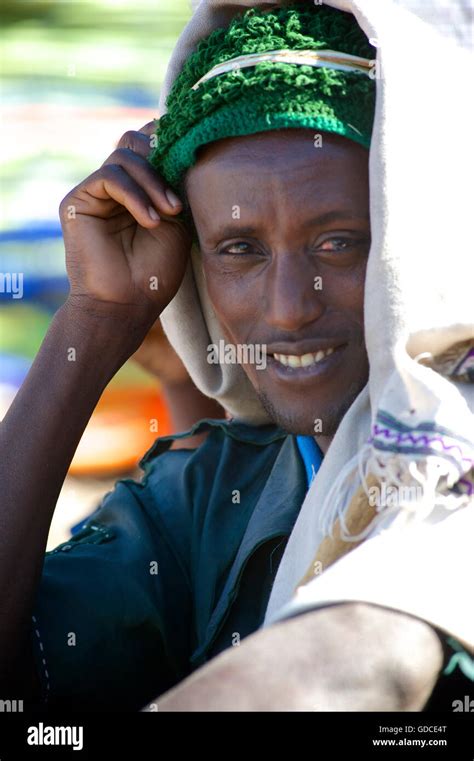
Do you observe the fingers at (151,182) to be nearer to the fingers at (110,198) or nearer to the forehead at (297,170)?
the fingers at (110,198)

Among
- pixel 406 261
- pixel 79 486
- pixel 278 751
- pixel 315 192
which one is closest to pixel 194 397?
pixel 79 486

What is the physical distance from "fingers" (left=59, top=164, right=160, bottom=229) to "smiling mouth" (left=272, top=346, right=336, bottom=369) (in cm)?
42

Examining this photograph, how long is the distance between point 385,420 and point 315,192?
573mm

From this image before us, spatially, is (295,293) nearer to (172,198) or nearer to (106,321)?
(172,198)

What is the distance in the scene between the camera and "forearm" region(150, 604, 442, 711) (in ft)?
4.39

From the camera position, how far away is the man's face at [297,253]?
208 cm

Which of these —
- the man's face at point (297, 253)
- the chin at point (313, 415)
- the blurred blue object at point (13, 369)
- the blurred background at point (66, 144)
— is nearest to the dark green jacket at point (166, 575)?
the chin at point (313, 415)

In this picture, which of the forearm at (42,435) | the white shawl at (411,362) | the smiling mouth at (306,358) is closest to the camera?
the white shawl at (411,362)

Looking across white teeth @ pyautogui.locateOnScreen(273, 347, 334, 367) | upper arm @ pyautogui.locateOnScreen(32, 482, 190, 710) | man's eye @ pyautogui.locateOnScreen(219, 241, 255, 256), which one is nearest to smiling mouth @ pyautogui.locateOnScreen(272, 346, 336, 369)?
white teeth @ pyautogui.locateOnScreen(273, 347, 334, 367)

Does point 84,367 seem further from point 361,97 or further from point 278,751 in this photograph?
point 278,751

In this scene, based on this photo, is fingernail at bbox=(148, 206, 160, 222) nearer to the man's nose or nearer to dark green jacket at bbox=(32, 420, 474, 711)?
the man's nose

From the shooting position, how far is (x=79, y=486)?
191 inches

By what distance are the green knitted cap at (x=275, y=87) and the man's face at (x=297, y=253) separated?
0.04 metres

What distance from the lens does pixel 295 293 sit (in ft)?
6.82
